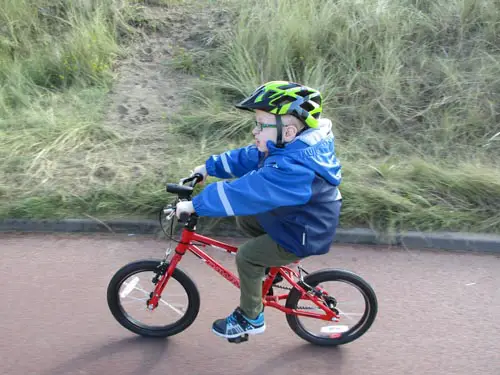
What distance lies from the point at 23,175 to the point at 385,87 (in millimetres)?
4028

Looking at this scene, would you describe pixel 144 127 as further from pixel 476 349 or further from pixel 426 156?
pixel 476 349

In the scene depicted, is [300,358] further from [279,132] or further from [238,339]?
[279,132]

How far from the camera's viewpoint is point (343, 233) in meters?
4.81

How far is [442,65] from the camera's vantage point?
669cm

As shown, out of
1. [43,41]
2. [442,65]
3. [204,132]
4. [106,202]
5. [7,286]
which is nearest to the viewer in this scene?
[7,286]

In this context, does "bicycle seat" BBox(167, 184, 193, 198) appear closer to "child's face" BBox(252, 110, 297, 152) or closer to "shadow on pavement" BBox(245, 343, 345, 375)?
"child's face" BBox(252, 110, 297, 152)

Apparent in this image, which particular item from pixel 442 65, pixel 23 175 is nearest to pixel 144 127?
pixel 23 175

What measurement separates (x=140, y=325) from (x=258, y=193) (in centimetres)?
139

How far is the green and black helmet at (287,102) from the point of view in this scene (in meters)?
3.01

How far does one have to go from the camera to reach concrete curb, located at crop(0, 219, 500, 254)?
15.6 feet

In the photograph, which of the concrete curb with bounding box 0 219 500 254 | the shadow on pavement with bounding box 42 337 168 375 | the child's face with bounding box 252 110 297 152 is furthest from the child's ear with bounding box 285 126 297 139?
the concrete curb with bounding box 0 219 500 254

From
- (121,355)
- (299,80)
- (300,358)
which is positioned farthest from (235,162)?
(299,80)

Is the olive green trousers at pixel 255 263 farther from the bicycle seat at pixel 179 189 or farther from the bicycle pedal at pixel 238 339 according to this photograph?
the bicycle seat at pixel 179 189

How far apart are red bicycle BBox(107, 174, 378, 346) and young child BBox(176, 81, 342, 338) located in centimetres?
18
